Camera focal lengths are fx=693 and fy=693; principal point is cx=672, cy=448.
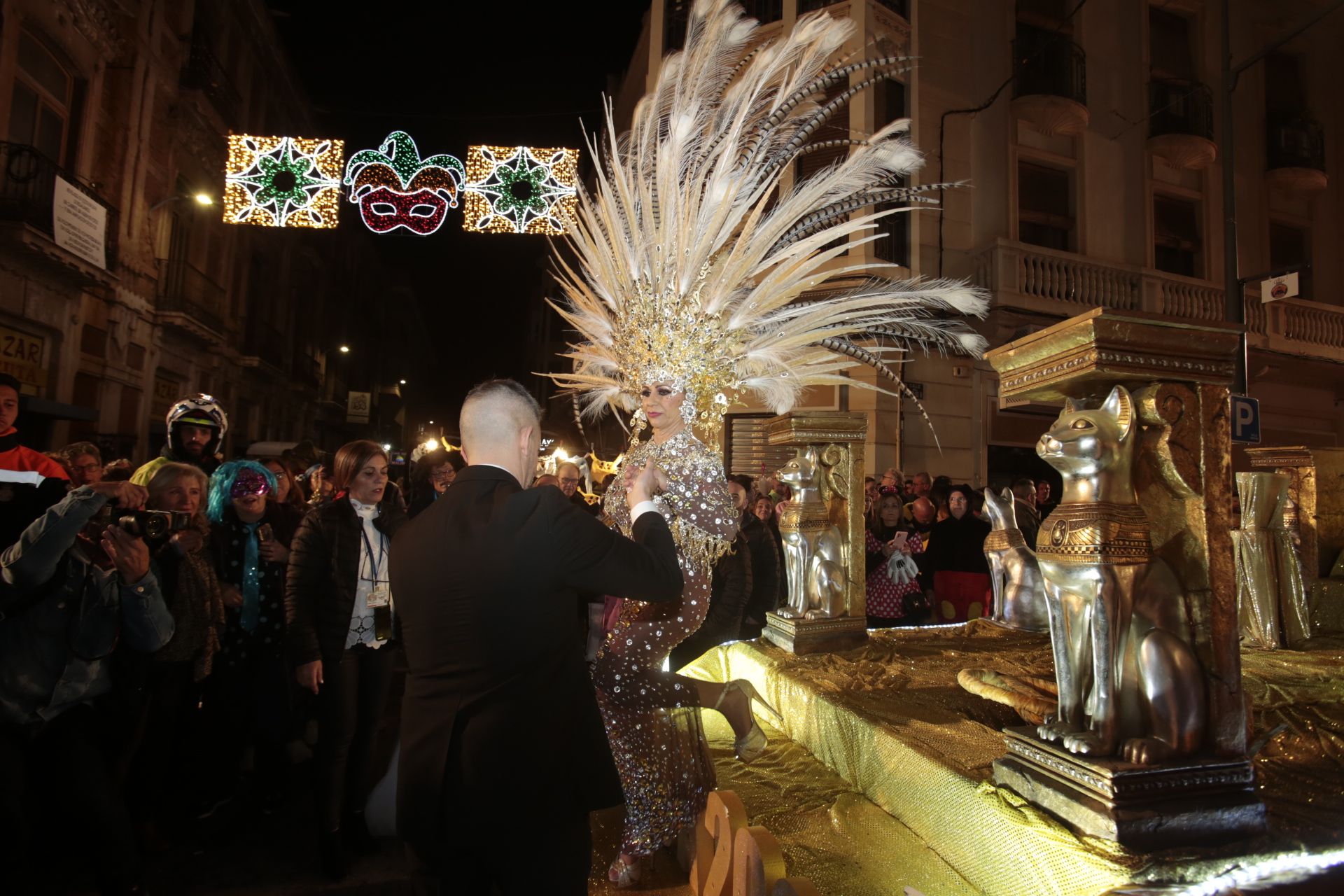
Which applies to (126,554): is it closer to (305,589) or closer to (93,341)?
(305,589)

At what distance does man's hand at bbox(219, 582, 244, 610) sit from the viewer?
3564mm

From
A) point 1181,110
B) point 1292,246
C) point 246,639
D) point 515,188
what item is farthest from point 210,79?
point 1292,246

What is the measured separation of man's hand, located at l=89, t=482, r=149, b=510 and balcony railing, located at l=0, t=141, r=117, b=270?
9786 mm

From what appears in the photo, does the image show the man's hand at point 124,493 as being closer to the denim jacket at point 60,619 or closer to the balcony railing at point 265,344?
the denim jacket at point 60,619

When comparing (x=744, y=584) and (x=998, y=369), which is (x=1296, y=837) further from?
(x=744, y=584)

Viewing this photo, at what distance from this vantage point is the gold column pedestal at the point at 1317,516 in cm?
394

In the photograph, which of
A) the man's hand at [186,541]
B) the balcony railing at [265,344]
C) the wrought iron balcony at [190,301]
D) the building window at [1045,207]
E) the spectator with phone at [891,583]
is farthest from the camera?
the balcony railing at [265,344]

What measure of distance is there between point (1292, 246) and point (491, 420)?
1943 centimetres

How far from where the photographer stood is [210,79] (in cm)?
1459

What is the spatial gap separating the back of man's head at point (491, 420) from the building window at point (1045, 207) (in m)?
12.8

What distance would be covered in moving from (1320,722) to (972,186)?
11.1m

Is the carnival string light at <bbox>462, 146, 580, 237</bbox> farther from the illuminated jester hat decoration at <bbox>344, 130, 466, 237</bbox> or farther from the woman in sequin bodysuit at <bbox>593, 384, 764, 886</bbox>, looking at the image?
the woman in sequin bodysuit at <bbox>593, 384, 764, 886</bbox>

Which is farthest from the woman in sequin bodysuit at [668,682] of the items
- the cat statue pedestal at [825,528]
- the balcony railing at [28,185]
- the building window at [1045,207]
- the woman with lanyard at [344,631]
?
the building window at [1045,207]

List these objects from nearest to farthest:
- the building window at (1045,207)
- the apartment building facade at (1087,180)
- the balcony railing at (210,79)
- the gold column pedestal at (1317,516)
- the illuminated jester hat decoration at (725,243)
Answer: the illuminated jester hat decoration at (725,243) → the gold column pedestal at (1317,516) → the apartment building facade at (1087,180) → the building window at (1045,207) → the balcony railing at (210,79)
